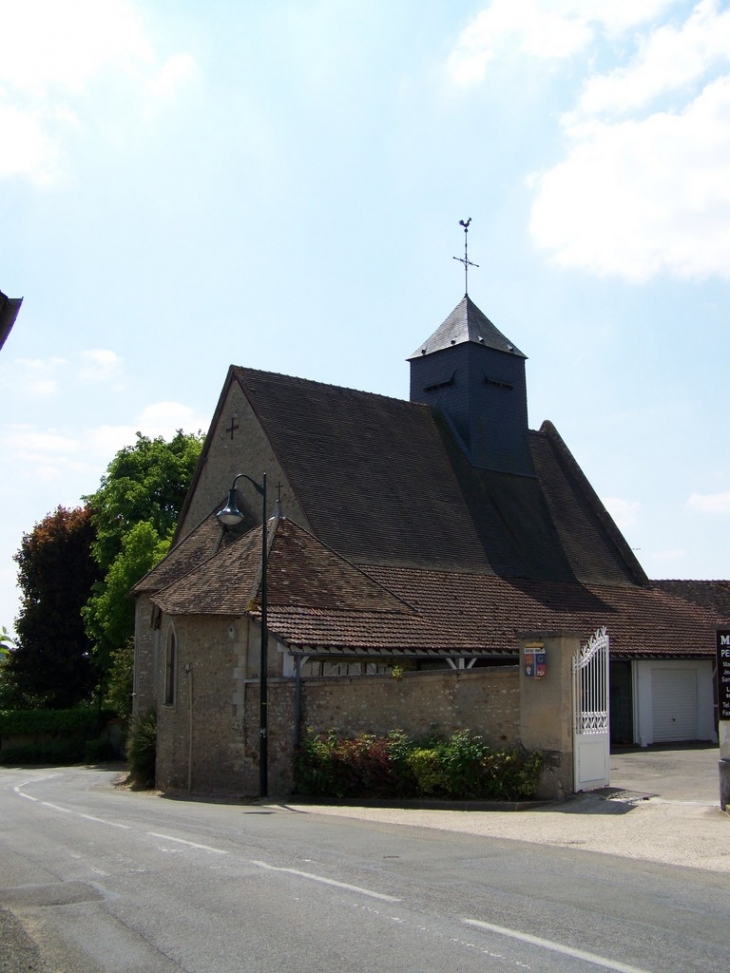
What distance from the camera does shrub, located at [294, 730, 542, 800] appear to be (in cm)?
1523

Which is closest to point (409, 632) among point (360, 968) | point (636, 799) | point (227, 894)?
point (636, 799)

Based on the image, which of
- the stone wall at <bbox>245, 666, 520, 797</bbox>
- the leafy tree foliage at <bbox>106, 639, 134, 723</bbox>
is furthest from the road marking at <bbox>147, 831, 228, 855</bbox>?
the leafy tree foliage at <bbox>106, 639, 134, 723</bbox>

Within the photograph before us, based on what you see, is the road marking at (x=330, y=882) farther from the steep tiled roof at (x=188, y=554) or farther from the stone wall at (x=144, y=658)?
the stone wall at (x=144, y=658)

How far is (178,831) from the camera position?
12.3 metres

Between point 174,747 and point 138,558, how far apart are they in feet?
52.7

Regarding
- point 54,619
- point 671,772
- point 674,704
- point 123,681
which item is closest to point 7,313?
point 671,772

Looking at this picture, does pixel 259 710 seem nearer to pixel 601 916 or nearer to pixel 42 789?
pixel 42 789

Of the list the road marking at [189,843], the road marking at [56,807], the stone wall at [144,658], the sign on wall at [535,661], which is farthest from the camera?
the stone wall at [144,658]

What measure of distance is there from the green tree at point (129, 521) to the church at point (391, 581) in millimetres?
8149

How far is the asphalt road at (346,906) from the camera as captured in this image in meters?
5.91

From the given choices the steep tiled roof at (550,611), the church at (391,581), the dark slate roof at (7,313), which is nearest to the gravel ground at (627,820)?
the church at (391,581)

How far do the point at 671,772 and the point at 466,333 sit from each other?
16.6 metres

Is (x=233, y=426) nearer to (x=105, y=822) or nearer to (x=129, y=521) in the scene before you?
(x=105, y=822)

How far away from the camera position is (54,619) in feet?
147
